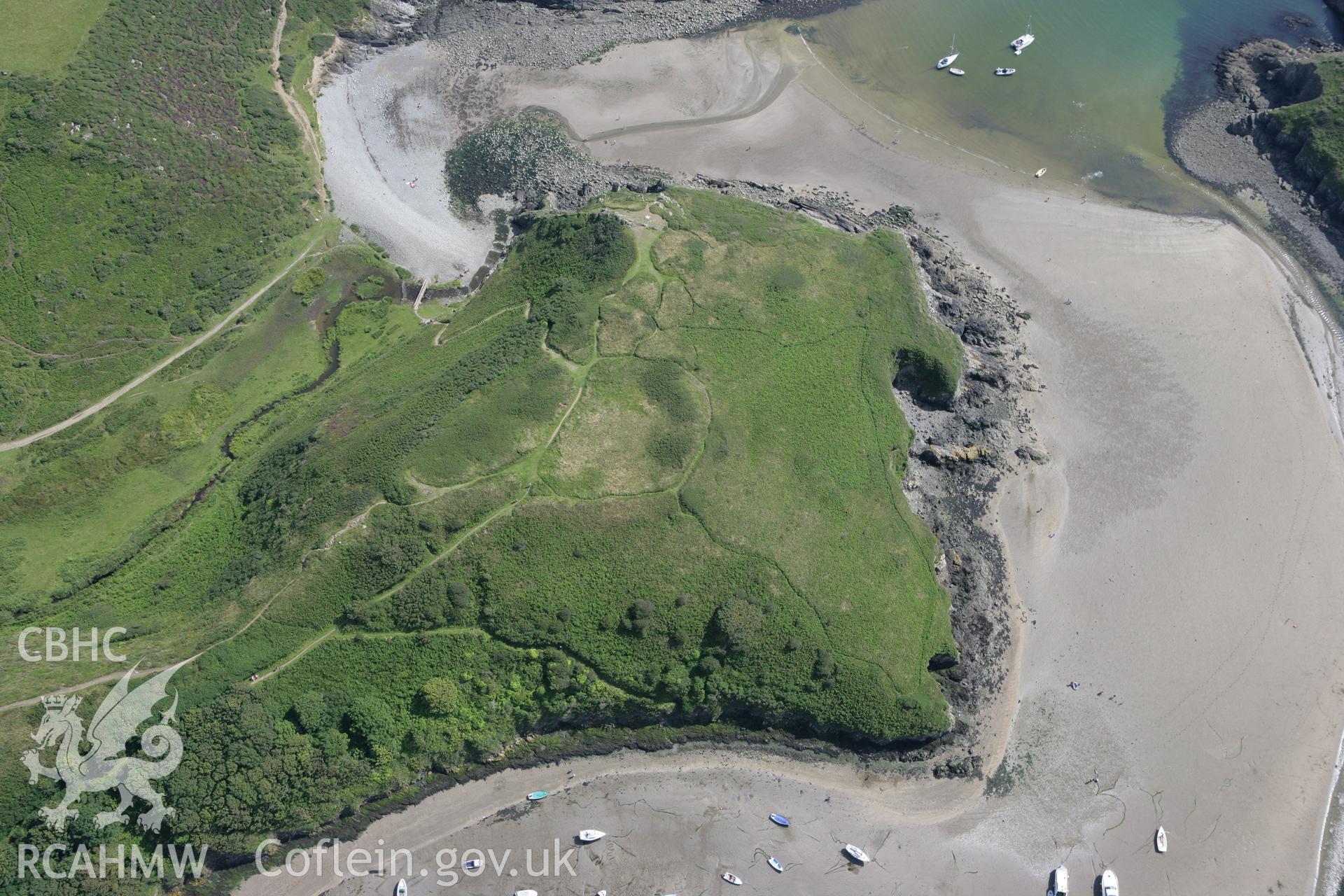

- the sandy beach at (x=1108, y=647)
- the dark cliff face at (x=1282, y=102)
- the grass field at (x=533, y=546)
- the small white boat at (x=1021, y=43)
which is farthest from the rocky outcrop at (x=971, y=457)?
the dark cliff face at (x=1282, y=102)

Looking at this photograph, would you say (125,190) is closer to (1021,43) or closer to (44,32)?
(44,32)

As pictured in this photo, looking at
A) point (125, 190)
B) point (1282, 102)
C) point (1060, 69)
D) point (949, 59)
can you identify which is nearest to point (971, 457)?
point (949, 59)

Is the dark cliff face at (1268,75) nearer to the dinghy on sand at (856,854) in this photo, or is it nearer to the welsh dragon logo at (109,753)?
the dinghy on sand at (856,854)

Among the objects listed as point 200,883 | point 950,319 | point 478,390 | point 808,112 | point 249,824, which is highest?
point 808,112

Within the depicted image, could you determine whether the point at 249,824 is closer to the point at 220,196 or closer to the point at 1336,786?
the point at 220,196

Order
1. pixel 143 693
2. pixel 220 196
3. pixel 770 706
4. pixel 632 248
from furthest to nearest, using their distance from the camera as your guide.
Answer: pixel 220 196
pixel 632 248
pixel 770 706
pixel 143 693

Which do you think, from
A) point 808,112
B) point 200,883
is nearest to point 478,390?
point 200,883
